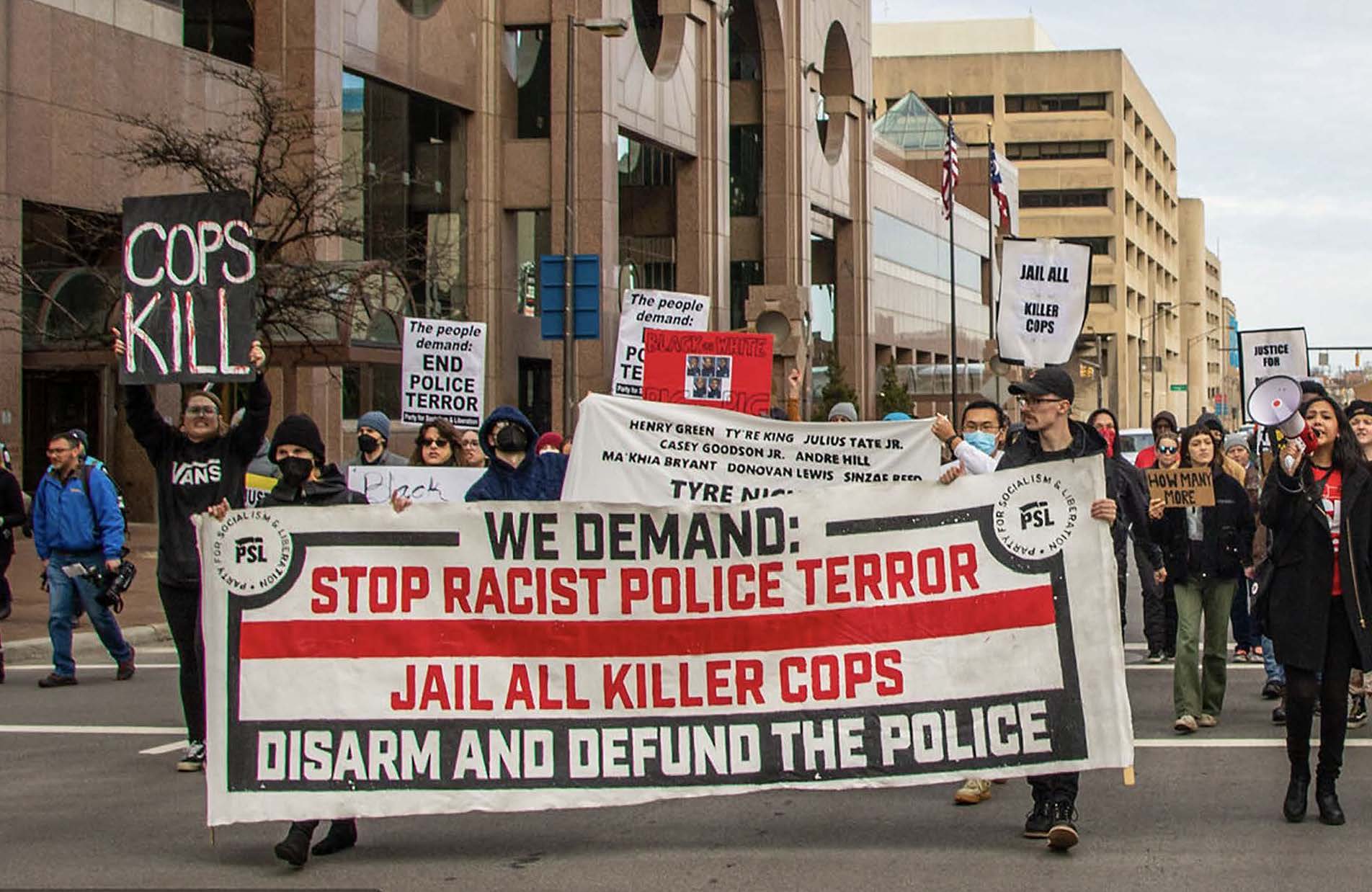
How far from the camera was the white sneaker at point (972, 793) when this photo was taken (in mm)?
7852

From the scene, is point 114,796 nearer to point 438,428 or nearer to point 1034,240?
point 438,428

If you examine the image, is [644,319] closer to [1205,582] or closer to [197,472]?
[1205,582]

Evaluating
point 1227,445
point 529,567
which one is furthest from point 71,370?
point 529,567

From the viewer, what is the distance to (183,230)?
8.73 m

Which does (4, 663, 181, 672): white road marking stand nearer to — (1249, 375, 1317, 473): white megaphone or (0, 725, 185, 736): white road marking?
(0, 725, 185, 736): white road marking

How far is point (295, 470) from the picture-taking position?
774 centimetres

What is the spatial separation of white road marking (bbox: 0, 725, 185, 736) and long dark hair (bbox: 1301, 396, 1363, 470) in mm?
6564

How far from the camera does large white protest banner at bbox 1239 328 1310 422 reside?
17469 mm

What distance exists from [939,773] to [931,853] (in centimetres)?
33

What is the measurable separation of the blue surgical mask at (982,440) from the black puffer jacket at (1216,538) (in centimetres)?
130

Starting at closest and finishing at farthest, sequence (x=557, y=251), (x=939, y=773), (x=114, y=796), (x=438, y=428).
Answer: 1. (x=939, y=773)
2. (x=114, y=796)
3. (x=438, y=428)
4. (x=557, y=251)

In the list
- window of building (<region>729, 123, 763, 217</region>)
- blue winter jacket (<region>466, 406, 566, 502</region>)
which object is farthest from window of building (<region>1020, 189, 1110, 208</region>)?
blue winter jacket (<region>466, 406, 566, 502</region>)

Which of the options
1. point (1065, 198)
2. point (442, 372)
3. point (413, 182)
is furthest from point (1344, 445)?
point (1065, 198)

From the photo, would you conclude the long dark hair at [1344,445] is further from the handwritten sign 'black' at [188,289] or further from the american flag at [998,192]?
the american flag at [998,192]
